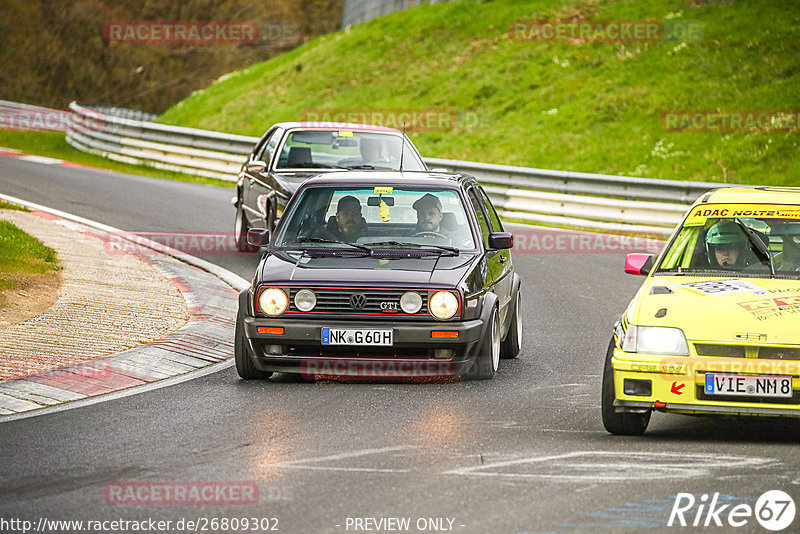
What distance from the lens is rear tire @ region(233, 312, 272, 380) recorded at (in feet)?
30.5

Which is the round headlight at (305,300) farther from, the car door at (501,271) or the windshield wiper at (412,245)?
the car door at (501,271)

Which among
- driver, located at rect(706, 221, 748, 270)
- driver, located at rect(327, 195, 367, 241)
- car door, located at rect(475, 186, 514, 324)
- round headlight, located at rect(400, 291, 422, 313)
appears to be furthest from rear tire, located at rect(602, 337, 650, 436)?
driver, located at rect(327, 195, 367, 241)

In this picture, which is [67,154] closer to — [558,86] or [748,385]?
[558,86]

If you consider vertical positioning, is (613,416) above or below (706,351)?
below

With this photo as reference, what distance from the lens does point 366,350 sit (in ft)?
29.7

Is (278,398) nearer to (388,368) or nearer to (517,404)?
(388,368)

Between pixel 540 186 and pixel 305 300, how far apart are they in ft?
43.7

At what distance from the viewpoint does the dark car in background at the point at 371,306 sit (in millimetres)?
9062

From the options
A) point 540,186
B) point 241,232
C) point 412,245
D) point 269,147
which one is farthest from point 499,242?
point 540,186

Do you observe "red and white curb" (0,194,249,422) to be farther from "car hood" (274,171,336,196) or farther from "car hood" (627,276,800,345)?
"car hood" (627,276,800,345)

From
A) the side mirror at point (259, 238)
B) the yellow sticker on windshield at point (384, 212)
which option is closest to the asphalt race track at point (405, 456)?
the side mirror at point (259, 238)

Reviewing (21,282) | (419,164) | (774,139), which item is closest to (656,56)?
(774,139)

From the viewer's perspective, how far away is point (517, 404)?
8609 mm

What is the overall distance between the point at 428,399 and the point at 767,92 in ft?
65.5
